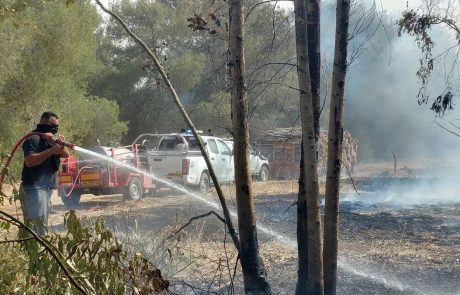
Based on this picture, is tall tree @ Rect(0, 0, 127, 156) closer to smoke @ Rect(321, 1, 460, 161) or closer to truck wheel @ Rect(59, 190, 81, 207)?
truck wheel @ Rect(59, 190, 81, 207)

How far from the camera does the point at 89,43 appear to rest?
22.0m

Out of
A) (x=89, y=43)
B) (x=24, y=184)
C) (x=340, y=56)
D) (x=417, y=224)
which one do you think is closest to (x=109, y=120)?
(x=89, y=43)

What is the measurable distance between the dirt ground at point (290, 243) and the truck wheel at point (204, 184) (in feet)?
2.08

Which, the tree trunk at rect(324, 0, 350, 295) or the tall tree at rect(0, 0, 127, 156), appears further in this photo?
the tall tree at rect(0, 0, 127, 156)

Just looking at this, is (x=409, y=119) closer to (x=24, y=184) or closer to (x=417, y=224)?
(x=417, y=224)

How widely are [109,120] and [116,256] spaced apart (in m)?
23.2


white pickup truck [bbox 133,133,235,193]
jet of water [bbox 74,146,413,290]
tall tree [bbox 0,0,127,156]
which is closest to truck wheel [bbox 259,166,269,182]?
white pickup truck [bbox 133,133,235,193]

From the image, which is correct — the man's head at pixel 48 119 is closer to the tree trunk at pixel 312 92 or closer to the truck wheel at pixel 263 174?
the tree trunk at pixel 312 92

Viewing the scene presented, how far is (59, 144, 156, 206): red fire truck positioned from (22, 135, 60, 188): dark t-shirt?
783 centimetres

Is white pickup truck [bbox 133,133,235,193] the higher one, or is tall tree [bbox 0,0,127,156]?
tall tree [bbox 0,0,127,156]

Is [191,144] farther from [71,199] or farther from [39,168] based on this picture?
[39,168]

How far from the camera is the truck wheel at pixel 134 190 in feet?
50.5

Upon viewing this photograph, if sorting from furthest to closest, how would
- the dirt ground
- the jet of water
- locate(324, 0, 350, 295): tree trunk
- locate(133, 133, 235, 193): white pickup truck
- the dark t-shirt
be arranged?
locate(133, 133, 235, 193): white pickup truck → the jet of water → the dark t-shirt → the dirt ground → locate(324, 0, 350, 295): tree trunk

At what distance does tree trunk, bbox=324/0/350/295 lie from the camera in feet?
17.0
